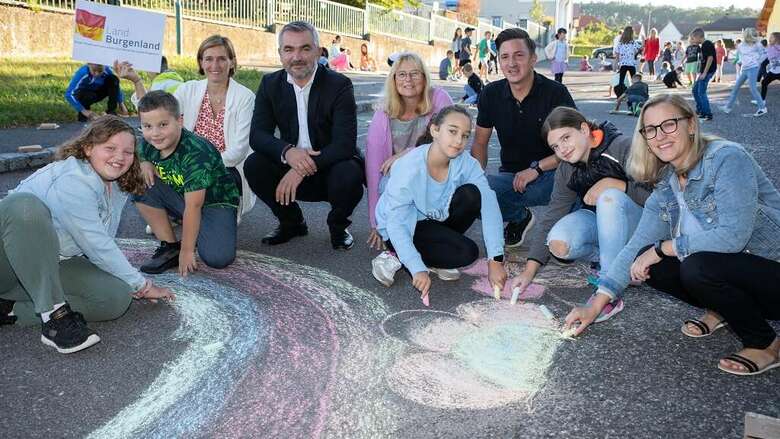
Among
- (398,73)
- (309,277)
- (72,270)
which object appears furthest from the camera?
(398,73)

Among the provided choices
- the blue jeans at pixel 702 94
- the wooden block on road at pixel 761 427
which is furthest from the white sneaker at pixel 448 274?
the blue jeans at pixel 702 94

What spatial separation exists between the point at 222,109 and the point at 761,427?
3.61 metres

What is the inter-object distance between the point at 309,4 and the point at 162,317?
71.6ft

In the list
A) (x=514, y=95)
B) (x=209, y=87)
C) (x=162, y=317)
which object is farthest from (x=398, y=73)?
(x=162, y=317)

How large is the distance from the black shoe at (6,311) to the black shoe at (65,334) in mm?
316

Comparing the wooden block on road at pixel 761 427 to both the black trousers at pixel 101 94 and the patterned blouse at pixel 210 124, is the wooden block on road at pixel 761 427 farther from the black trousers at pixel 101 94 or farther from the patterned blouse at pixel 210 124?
the black trousers at pixel 101 94

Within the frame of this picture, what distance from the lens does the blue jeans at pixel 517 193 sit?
14.2 feet

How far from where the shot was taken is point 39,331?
300 centimetres

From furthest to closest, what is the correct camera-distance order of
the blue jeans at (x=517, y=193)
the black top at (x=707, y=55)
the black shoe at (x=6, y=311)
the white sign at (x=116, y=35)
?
the black top at (x=707, y=55) < the white sign at (x=116, y=35) < the blue jeans at (x=517, y=193) < the black shoe at (x=6, y=311)

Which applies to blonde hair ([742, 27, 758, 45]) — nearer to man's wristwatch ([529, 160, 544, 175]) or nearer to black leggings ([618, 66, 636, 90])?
black leggings ([618, 66, 636, 90])

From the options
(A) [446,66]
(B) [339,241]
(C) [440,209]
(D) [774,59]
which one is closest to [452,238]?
(C) [440,209]

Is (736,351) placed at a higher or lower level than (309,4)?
lower

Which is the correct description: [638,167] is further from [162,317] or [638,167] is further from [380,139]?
[162,317]

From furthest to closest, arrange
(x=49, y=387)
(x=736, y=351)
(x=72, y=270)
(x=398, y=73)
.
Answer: (x=398, y=73) → (x=72, y=270) → (x=736, y=351) → (x=49, y=387)
